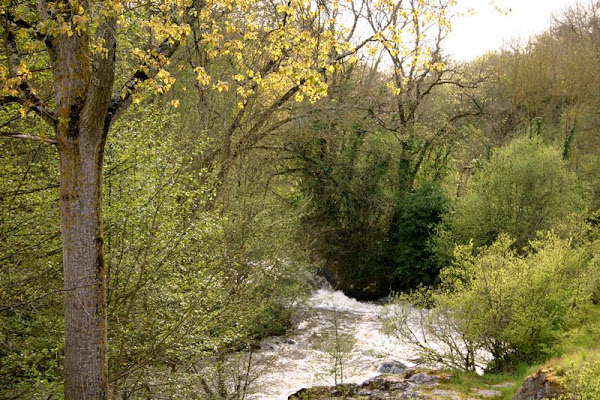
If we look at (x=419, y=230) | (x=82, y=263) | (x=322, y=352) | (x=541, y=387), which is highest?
(x=82, y=263)

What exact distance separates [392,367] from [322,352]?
196 centimetres

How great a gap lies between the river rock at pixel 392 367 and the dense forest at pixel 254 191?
0.88 metres

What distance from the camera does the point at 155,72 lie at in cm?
612

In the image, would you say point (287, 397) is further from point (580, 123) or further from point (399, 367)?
point (580, 123)

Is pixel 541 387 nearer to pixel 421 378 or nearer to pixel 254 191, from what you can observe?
pixel 421 378

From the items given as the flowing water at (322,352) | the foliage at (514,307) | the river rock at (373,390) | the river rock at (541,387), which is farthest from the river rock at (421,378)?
the river rock at (541,387)

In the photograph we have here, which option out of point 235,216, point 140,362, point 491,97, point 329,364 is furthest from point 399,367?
point 491,97

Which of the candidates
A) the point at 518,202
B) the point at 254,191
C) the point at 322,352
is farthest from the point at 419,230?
the point at 254,191

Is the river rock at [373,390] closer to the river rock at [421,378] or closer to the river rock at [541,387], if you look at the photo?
the river rock at [421,378]

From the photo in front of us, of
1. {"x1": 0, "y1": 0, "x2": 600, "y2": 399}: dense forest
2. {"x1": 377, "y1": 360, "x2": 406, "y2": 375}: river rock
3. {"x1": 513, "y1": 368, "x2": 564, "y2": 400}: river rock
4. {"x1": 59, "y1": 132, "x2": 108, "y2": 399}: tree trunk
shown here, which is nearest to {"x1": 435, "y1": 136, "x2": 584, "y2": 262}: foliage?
{"x1": 0, "y1": 0, "x2": 600, "y2": 399}: dense forest

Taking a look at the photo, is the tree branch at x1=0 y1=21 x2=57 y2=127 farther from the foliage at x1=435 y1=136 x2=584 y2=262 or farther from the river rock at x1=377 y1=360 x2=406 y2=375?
the foliage at x1=435 y1=136 x2=584 y2=262

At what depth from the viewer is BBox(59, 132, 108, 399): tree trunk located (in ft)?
17.7

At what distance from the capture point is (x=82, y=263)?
5.47m

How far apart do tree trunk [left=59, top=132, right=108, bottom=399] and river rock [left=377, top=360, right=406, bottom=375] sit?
404 inches
